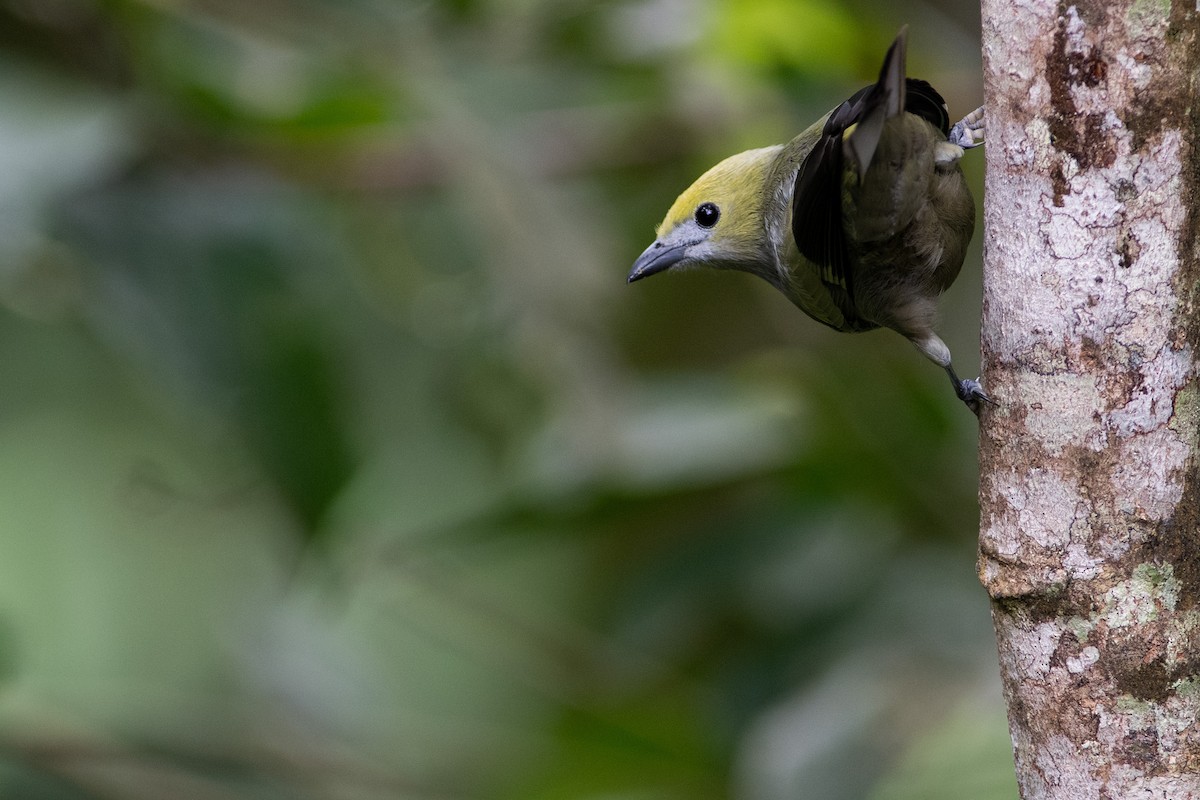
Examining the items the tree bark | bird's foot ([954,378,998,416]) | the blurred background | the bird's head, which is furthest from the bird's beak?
the tree bark

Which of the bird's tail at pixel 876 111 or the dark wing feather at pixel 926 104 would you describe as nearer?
the bird's tail at pixel 876 111

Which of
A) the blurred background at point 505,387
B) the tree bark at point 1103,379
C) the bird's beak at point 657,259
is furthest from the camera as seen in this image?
the blurred background at point 505,387

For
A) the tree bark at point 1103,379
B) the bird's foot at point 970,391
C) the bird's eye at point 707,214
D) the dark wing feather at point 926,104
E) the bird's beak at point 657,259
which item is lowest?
the tree bark at point 1103,379

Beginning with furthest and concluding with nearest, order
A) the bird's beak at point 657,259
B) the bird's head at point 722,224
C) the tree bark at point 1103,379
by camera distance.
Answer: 1. the bird's beak at point 657,259
2. the bird's head at point 722,224
3. the tree bark at point 1103,379

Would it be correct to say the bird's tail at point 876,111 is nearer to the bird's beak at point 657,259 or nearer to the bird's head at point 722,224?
the bird's head at point 722,224

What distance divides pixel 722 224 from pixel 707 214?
0.16 feet

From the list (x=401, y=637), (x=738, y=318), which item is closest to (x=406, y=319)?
(x=738, y=318)

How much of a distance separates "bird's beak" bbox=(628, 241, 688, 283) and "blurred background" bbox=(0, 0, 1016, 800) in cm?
10

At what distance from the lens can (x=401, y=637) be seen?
18.0ft

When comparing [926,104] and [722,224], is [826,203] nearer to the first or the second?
[926,104]

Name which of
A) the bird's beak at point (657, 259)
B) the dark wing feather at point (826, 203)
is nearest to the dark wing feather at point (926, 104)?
the dark wing feather at point (826, 203)

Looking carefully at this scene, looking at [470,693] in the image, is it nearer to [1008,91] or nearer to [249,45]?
[249,45]

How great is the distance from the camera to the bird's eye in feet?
9.20

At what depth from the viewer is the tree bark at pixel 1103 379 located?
1.48 metres
